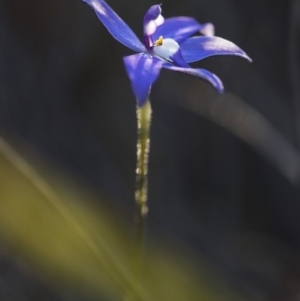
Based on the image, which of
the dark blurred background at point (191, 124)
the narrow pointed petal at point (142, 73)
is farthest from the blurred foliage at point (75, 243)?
the narrow pointed petal at point (142, 73)

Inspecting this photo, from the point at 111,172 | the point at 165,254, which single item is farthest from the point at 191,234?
the point at 111,172

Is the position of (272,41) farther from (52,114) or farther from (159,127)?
(52,114)

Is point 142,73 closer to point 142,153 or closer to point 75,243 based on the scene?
point 142,153

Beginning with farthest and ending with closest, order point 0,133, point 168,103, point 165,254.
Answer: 1. point 168,103
2. point 165,254
3. point 0,133

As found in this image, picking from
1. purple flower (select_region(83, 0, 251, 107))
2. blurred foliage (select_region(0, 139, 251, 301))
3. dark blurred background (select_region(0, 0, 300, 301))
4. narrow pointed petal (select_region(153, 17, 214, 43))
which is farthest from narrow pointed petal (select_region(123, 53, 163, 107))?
dark blurred background (select_region(0, 0, 300, 301))

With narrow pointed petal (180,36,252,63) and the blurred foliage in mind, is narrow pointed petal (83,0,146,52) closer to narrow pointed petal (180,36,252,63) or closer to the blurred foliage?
narrow pointed petal (180,36,252,63)

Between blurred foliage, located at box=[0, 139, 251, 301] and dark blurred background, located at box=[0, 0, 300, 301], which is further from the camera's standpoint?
dark blurred background, located at box=[0, 0, 300, 301]
